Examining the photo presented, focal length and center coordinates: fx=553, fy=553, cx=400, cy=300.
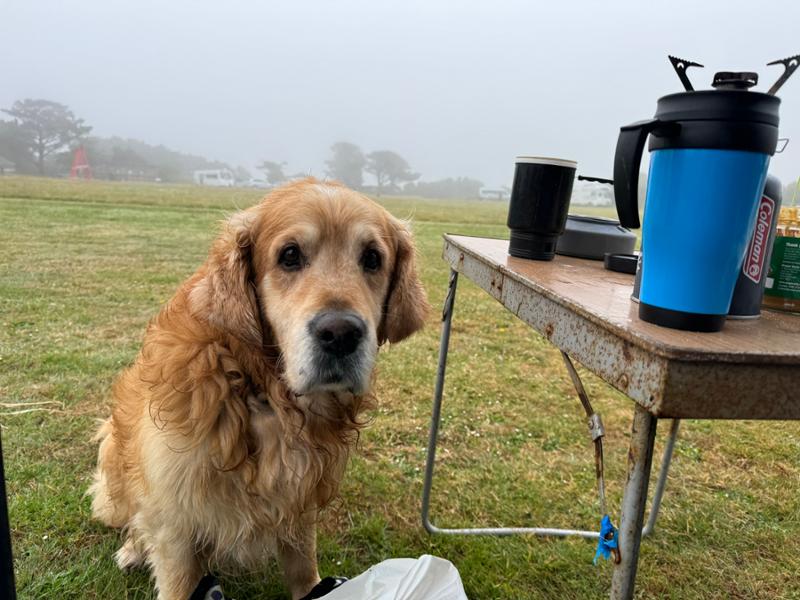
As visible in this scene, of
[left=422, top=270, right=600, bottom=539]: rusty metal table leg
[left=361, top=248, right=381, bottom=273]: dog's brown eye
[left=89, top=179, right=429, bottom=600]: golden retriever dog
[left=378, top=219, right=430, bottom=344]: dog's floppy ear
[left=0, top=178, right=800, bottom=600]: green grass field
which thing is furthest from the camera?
[left=422, top=270, right=600, bottom=539]: rusty metal table leg

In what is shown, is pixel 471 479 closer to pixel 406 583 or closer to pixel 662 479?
pixel 662 479

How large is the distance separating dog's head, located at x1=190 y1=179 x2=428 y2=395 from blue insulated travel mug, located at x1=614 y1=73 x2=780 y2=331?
1.08 metres

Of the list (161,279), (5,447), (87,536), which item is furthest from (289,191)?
(161,279)

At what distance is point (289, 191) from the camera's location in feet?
7.66

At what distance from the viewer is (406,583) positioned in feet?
7.48

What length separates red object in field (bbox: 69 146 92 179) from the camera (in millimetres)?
97575

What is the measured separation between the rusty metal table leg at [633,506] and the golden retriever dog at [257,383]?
1.05m

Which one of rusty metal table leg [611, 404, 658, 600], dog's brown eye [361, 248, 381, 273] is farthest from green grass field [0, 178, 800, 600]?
rusty metal table leg [611, 404, 658, 600]

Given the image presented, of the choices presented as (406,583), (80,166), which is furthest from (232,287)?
(80,166)

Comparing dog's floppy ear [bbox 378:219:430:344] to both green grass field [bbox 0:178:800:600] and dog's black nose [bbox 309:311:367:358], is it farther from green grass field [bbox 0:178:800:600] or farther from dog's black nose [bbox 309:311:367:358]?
dog's black nose [bbox 309:311:367:358]

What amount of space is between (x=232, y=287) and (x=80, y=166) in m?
116

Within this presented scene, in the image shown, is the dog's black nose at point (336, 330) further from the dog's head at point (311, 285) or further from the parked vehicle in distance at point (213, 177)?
the parked vehicle in distance at point (213, 177)

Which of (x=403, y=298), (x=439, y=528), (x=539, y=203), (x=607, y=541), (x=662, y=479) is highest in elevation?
(x=539, y=203)

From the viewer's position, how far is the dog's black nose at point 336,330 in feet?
6.15
